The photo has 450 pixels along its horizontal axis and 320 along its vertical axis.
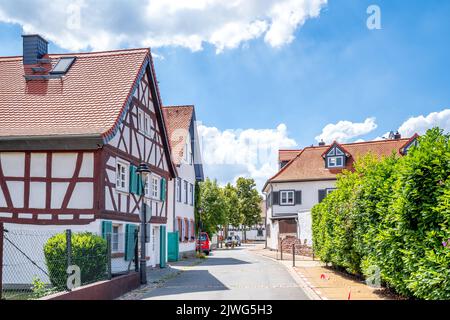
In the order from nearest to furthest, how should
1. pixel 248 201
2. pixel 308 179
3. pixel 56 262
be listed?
pixel 56 262, pixel 308 179, pixel 248 201

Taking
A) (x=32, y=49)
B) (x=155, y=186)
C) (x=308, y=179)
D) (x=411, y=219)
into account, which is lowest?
(x=411, y=219)

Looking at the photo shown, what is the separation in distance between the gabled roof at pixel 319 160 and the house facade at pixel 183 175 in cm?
999

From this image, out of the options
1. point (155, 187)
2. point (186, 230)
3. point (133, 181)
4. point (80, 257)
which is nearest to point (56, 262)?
point (80, 257)

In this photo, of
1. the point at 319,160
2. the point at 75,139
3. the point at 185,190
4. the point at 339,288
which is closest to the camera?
the point at 339,288

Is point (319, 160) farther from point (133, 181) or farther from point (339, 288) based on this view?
point (339, 288)

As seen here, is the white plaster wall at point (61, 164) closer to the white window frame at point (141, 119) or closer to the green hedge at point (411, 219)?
the white window frame at point (141, 119)

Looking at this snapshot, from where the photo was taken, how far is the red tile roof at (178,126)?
3316 cm

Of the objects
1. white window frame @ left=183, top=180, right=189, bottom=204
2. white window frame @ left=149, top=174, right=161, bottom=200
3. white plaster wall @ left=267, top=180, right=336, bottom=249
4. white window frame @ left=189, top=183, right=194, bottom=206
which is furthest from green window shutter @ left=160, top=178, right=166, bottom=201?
white plaster wall @ left=267, top=180, right=336, bottom=249

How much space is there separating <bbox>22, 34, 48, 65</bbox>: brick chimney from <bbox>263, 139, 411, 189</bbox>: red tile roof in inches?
1024

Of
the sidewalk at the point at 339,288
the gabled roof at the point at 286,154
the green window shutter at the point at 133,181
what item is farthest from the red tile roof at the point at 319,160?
the green window shutter at the point at 133,181

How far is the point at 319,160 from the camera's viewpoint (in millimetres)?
45188

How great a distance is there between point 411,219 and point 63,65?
1609cm

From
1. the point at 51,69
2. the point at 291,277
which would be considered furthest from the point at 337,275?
the point at 51,69

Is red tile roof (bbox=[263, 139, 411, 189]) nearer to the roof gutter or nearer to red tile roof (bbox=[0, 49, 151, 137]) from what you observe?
red tile roof (bbox=[0, 49, 151, 137])
